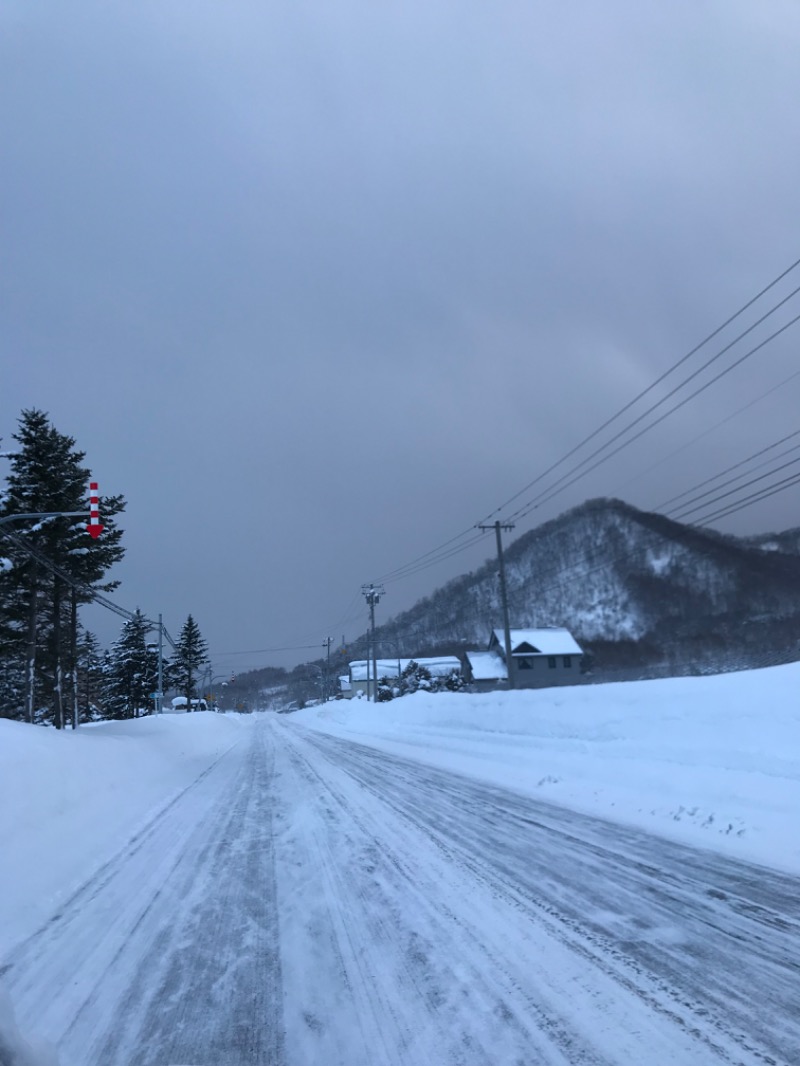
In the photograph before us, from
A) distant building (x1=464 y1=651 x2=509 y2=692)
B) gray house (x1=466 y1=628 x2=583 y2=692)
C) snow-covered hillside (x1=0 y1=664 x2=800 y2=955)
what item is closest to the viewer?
snow-covered hillside (x1=0 y1=664 x2=800 y2=955)

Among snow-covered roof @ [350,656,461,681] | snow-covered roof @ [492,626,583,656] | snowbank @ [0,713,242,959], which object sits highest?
snow-covered roof @ [492,626,583,656]

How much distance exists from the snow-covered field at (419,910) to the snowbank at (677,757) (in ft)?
0.23

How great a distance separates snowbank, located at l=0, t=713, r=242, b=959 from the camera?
23.2 ft

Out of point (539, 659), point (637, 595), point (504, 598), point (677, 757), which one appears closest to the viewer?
point (677, 757)

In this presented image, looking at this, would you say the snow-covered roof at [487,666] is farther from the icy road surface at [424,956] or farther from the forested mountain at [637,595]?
the icy road surface at [424,956]

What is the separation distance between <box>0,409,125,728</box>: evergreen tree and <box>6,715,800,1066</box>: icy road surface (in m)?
24.8

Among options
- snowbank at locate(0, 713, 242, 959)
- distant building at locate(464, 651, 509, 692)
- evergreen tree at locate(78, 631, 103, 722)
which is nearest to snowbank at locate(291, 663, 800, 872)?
snowbank at locate(0, 713, 242, 959)

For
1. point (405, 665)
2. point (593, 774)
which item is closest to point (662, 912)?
point (593, 774)

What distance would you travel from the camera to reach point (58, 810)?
32.8ft

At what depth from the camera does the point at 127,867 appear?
26.8ft

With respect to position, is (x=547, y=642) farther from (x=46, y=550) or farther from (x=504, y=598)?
(x=46, y=550)

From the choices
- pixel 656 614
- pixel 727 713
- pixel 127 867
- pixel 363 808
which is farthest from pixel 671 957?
pixel 656 614

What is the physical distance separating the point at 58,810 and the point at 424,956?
7066 mm

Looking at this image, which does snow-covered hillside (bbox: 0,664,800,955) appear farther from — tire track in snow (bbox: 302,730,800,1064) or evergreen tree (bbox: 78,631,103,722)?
evergreen tree (bbox: 78,631,103,722)
